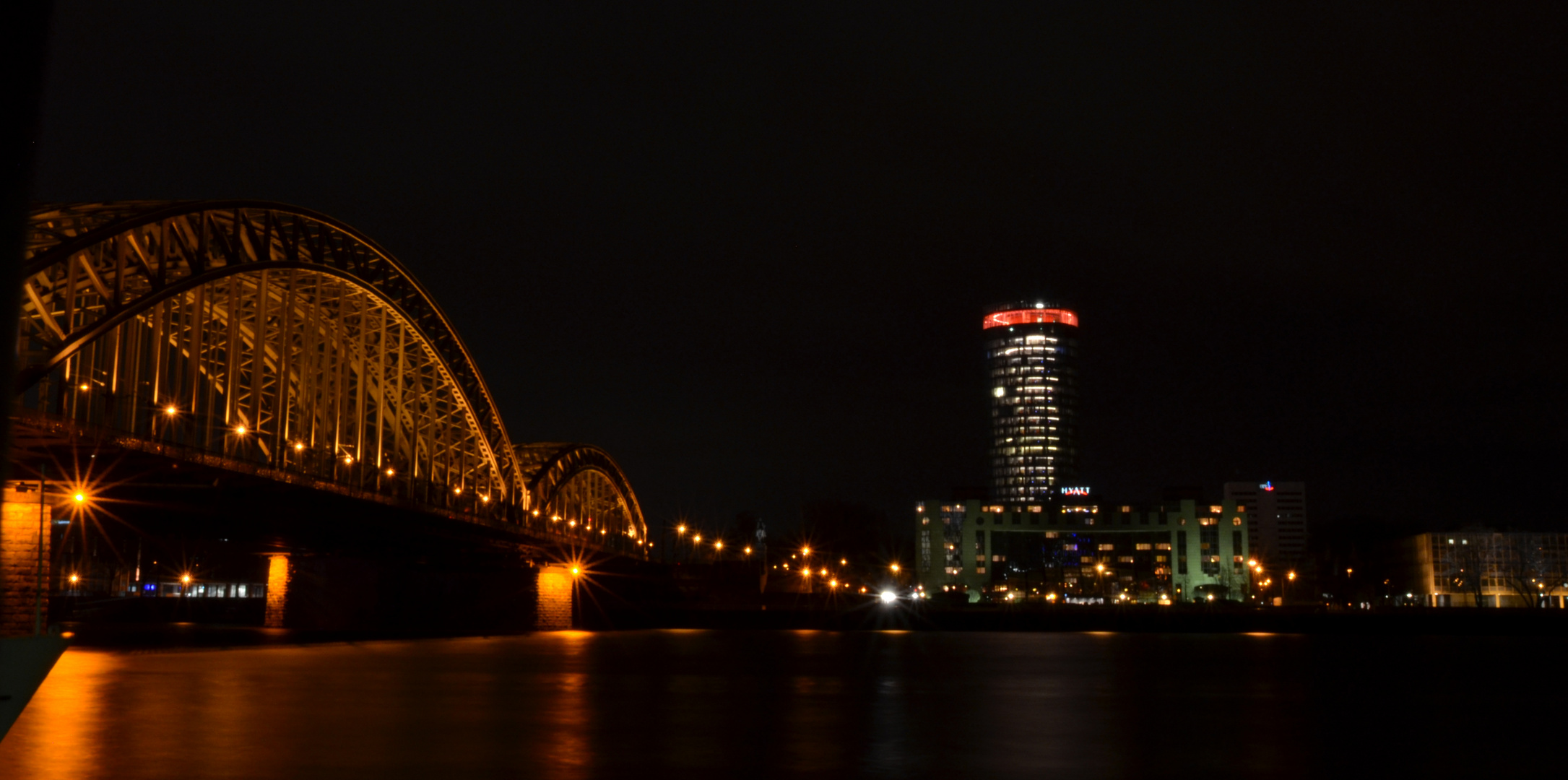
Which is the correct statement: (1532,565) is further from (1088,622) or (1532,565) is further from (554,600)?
(554,600)

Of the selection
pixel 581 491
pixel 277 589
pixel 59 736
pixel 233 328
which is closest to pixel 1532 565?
pixel 581 491

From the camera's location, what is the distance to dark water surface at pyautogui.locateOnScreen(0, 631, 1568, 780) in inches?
613

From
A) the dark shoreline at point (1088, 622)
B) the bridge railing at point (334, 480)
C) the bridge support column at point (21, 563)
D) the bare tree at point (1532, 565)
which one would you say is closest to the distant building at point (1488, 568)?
the bare tree at point (1532, 565)

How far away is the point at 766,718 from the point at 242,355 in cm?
6093

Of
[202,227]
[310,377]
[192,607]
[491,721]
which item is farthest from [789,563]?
[491,721]

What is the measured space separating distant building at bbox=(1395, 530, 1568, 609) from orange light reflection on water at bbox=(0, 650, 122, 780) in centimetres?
17120

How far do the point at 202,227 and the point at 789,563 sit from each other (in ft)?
434

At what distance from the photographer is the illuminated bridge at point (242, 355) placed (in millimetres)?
44281

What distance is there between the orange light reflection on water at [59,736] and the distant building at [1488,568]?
17120cm

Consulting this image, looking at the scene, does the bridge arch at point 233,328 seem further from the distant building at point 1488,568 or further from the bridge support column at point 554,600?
the distant building at point 1488,568

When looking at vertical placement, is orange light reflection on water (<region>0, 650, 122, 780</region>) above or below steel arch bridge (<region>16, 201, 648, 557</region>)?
below

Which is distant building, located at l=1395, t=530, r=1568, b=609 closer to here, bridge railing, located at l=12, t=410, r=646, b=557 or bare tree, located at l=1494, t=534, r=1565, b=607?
bare tree, located at l=1494, t=534, r=1565, b=607

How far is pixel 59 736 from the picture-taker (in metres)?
17.5

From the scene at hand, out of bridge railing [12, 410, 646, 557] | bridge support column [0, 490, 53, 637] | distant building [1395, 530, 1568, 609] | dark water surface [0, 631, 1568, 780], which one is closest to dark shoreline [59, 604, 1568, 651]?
bridge railing [12, 410, 646, 557]
